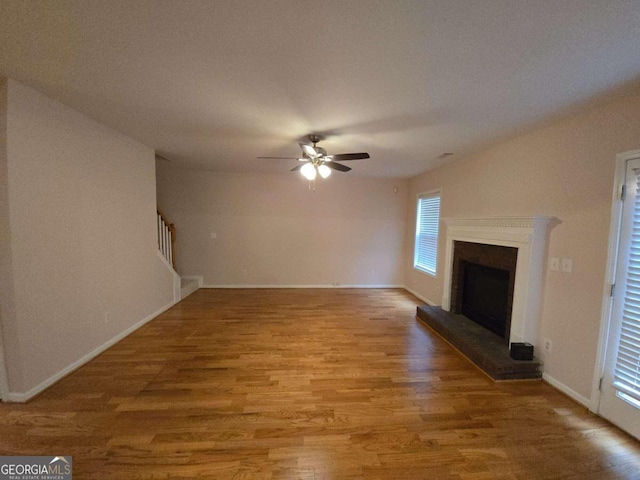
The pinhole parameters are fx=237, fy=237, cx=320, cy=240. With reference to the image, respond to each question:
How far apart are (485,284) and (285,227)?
155 inches

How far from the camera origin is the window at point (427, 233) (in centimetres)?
465

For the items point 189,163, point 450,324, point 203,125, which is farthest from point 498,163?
point 189,163

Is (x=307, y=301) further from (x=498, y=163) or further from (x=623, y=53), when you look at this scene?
(x=623, y=53)

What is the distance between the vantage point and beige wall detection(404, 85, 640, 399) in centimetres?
197

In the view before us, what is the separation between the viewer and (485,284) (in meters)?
3.36

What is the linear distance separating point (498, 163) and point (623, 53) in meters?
1.74

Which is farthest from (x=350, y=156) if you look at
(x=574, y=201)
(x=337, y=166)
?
(x=574, y=201)

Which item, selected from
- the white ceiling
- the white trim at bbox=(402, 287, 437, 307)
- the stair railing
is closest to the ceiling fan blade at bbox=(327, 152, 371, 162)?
the white ceiling

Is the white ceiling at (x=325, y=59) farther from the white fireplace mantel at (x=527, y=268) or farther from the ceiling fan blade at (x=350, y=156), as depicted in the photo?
the white fireplace mantel at (x=527, y=268)

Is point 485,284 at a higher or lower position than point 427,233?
lower

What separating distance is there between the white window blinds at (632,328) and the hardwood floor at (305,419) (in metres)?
0.39

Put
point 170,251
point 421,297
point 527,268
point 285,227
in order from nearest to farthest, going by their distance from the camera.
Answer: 1. point 527,268
2. point 170,251
3. point 421,297
4. point 285,227

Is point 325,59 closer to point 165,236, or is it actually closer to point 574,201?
point 574,201

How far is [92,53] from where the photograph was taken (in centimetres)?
152
